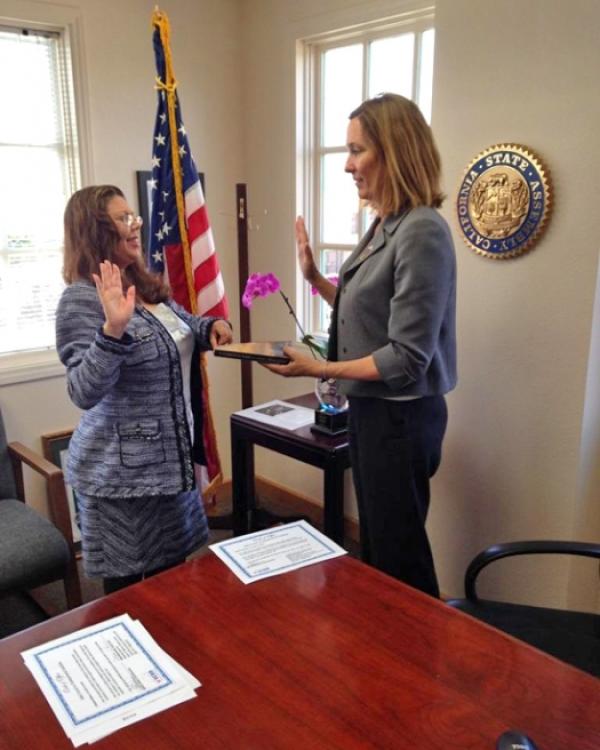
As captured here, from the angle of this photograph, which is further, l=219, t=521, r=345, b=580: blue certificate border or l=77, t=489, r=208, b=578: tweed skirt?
l=77, t=489, r=208, b=578: tweed skirt

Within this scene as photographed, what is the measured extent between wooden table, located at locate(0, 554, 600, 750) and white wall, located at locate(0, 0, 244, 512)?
67.9 inches

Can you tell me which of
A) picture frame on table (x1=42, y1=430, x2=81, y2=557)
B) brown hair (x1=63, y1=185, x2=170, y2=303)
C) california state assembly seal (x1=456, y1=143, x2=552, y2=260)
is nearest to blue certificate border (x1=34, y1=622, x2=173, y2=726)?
brown hair (x1=63, y1=185, x2=170, y2=303)

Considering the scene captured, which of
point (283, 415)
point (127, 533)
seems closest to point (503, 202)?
point (283, 415)

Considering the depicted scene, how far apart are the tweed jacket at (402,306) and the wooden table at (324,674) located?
525 millimetres

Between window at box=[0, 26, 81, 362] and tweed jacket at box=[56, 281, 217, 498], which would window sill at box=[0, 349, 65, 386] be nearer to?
window at box=[0, 26, 81, 362]

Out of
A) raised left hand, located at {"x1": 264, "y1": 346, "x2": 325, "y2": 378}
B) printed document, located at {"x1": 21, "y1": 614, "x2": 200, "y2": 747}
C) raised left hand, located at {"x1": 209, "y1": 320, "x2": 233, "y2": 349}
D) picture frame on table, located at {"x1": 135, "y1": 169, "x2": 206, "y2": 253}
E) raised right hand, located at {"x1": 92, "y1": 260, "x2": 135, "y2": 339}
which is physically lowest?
printed document, located at {"x1": 21, "y1": 614, "x2": 200, "y2": 747}

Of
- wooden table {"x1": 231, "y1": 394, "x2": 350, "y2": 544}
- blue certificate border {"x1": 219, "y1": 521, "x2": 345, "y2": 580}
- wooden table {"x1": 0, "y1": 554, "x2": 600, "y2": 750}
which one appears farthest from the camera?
wooden table {"x1": 231, "y1": 394, "x2": 350, "y2": 544}

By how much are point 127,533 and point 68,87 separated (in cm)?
190

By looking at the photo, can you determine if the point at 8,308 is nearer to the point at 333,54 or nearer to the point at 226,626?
the point at 333,54

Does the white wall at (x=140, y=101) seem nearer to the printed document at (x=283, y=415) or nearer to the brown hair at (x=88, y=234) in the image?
the printed document at (x=283, y=415)

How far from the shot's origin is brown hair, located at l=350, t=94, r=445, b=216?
5.08 ft

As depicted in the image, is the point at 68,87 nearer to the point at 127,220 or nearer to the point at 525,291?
the point at 127,220

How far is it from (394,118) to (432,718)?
49.7 inches

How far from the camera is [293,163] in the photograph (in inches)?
117
